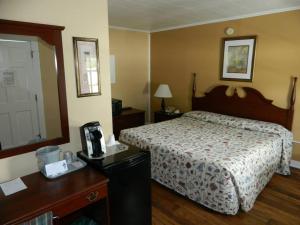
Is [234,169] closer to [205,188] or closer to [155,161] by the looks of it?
[205,188]

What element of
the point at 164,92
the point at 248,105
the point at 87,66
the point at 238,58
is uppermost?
the point at 238,58

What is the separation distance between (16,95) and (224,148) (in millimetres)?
2174

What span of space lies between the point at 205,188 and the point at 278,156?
137cm

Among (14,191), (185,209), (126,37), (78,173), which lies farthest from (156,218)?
(126,37)

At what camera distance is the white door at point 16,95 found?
1.46 metres

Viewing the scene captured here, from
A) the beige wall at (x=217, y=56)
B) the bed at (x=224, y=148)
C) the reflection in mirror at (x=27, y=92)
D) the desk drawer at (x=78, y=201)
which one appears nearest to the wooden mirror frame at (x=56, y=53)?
the reflection in mirror at (x=27, y=92)

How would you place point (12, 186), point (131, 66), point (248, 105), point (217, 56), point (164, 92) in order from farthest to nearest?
point (131, 66) < point (164, 92) < point (217, 56) < point (248, 105) < point (12, 186)

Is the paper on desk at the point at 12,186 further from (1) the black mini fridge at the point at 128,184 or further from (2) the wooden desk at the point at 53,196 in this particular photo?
(1) the black mini fridge at the point at 128,184

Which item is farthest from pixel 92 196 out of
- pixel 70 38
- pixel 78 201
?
pixel 70 38

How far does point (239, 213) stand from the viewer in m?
2.36

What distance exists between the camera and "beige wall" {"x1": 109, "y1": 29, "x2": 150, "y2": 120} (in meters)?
4.66

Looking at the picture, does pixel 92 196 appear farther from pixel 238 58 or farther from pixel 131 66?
pixel 131 66

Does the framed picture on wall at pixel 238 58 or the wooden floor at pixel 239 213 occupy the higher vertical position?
the framed picture on wall at pixel 238 58

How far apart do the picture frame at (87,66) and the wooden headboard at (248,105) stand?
268cm
